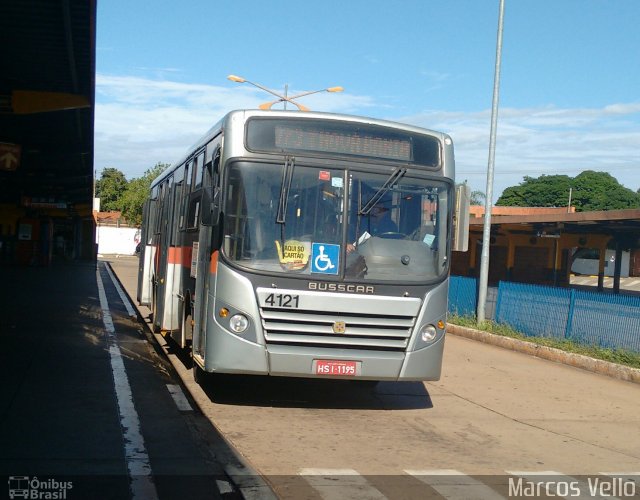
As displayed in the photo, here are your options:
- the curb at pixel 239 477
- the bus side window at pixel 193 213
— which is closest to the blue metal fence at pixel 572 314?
the bus side window at pixel 193 213

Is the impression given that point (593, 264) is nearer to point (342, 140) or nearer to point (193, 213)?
point (193, 213)

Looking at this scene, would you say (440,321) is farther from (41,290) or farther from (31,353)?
(41,290)

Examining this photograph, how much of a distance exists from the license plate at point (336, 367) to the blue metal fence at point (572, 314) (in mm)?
7034

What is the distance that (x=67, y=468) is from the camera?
6.51 metres

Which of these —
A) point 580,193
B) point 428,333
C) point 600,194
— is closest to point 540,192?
point 580,193

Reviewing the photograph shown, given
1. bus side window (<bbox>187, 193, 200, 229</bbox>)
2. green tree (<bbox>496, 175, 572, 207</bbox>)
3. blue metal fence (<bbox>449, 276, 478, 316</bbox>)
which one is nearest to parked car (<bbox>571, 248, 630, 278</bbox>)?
green tree (<bbox>496, 175, 572, 207</bbox>)

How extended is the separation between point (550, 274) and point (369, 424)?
1379 inches

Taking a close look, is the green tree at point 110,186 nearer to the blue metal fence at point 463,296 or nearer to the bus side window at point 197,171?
the blue metal fence at point 463,296

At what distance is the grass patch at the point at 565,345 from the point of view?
13.9 m

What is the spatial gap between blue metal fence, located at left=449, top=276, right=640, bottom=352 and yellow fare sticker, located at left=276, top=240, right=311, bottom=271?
754 cm

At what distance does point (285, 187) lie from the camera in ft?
28.7

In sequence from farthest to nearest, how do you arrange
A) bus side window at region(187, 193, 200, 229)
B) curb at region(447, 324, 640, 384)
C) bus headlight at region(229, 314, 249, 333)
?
curb at region(447, 324, 640, 384) < bus side window at region(187, 193, 200, 229) < bus headlight at region(229, 314, 249, 333)

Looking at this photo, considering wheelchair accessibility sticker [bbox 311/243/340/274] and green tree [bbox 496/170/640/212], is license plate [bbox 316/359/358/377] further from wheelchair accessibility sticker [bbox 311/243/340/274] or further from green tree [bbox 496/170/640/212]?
green tree [bbox 496/170/640/212]

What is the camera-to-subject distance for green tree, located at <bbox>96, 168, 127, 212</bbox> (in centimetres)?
11294
